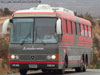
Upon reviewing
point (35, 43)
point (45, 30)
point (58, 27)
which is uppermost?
point (58, 27)

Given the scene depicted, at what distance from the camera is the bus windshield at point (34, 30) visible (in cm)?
2419

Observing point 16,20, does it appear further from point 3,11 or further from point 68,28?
point 3,11

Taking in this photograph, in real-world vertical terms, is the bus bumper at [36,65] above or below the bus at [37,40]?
below

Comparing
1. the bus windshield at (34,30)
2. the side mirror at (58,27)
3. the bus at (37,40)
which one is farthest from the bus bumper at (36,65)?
the side mirror at (58,27)

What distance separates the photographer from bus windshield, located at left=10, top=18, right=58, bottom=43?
2419 cm

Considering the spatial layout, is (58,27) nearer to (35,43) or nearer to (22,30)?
(35,43)

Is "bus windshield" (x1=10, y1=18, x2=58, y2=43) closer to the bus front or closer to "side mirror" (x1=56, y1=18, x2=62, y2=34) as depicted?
the bus front

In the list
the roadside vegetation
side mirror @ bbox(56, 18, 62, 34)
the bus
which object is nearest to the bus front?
the bus

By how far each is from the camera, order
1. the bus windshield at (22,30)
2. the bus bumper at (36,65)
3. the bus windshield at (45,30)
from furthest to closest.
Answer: the bus windshield at (22,30) < the bus windshield at (45,30) < the bus bumper at (36,65)

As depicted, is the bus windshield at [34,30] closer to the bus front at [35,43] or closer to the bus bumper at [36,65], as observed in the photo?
the bus front at [35,43]

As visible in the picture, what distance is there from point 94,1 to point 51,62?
2076 inches

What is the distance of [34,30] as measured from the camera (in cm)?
2436

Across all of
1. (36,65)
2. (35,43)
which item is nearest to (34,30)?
(35,43)

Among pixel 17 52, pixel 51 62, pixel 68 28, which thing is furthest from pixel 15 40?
pixel 68 28
